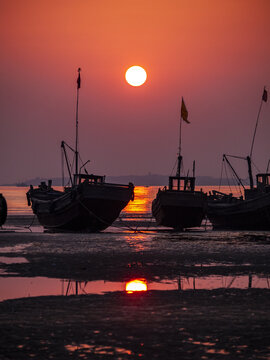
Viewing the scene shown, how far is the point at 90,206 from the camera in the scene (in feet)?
140

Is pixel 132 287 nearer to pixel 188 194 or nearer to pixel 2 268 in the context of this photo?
pixel 2 268

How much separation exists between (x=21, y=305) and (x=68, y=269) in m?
6.37

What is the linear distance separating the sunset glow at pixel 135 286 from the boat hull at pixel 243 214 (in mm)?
33405

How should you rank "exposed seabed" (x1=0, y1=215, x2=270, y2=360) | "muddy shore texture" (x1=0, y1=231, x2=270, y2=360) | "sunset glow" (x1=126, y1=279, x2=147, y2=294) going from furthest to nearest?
1. "sunset glow" (x1=126, y1=279, x2=147, y2=294)
2. "exposed seabed" (x1=0, y1=215, x2=270, y2=360)
3. "muddy shore texture" (x1=0, y1=231, x2=270, y2=360)

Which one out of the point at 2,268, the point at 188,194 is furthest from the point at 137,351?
the point at 188,194

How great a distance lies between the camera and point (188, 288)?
46.2ft

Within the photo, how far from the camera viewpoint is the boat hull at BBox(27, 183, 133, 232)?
42.5m

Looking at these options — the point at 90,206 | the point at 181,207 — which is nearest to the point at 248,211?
the point at 181,207

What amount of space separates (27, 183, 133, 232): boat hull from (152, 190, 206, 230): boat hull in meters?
3.57

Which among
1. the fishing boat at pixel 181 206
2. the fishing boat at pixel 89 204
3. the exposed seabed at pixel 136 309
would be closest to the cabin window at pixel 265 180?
the fishing boat at pixel 181 206

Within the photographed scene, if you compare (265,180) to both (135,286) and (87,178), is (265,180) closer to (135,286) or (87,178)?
(87,178)

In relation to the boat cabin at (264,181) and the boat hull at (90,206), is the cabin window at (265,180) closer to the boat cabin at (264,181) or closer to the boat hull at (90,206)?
the boat cabin at (264,181)

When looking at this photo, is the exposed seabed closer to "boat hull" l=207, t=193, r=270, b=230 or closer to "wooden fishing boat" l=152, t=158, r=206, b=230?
"wooden fishing boat" l=152, t=158, r=206, b=230

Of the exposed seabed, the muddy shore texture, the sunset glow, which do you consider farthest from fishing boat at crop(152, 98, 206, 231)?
the sunset glow
